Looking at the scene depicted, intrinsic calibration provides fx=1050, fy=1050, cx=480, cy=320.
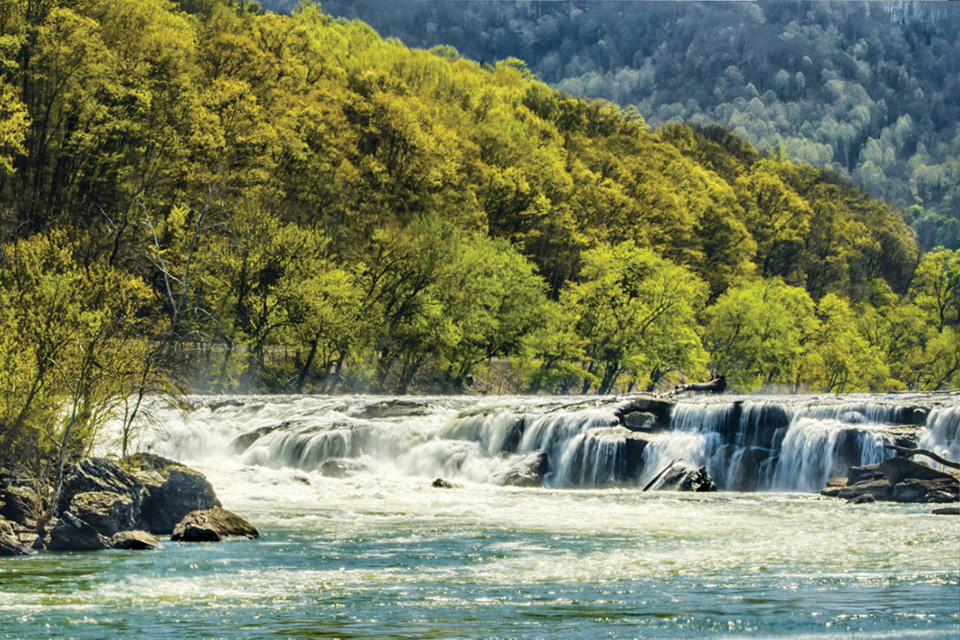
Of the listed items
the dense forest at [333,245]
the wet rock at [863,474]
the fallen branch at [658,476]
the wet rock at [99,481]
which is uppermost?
the dense forest at [333,245]

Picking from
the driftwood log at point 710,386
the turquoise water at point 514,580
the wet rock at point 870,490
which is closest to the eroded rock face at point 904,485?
the wet rock at point 870,490

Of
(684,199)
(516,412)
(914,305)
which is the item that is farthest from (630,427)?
(914,305)

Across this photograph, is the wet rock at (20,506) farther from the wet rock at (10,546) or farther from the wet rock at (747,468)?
the wet rock at (747,468)

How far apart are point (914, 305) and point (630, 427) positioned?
74.0 metres

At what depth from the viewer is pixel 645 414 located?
41.7 m

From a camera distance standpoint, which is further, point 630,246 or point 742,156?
point 742,156

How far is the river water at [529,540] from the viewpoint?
593 inches

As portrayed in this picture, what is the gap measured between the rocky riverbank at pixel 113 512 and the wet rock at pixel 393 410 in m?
21.8

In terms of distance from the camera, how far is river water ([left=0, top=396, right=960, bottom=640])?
15055 millimetres

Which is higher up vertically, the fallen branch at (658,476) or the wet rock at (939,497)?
the wet rock at (939,497)

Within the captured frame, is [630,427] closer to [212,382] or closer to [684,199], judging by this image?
[212,382]

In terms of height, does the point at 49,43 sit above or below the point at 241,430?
above

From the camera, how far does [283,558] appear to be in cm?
2016

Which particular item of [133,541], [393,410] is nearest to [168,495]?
[133,541]
